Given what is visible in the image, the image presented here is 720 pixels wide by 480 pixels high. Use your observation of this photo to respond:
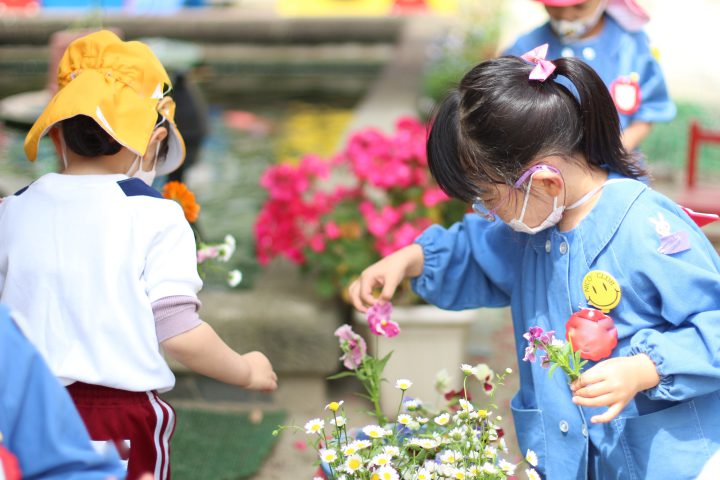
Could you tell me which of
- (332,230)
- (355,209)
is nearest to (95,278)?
(332,230)

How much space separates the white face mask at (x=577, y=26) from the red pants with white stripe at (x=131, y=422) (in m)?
1.80

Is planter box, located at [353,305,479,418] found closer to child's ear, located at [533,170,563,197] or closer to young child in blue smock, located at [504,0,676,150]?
young child in blue smock, located at [504,0,676,150]

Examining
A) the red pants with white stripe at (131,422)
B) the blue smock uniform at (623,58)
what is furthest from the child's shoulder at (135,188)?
the blue smock uniform at (623,58)

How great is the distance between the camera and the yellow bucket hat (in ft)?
6.23

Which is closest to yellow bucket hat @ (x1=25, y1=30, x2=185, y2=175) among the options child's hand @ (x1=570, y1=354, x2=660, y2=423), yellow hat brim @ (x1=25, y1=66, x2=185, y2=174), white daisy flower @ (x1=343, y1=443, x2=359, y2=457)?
yellow hat brim @ (x1=25, y1=66, x2=185, y2=174)

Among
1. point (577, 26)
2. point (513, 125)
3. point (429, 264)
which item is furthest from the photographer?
point (577, 26)

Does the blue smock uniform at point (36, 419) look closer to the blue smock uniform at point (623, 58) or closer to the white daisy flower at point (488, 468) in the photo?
the white daisy flower at point (488, 468)

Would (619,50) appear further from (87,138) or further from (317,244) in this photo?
(87,138)

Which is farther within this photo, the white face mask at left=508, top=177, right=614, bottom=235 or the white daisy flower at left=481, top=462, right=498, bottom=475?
the white face mask at left=508, top=177, right=614, bottom=235

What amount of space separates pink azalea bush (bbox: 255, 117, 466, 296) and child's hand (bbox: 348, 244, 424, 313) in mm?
1295

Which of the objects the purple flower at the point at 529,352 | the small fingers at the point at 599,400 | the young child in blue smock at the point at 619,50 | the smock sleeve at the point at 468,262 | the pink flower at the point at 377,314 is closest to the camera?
the small fingers at the point at 599,400

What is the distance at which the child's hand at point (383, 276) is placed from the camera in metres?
2.16

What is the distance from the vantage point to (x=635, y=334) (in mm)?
1844

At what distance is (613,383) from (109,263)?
0.96 m
